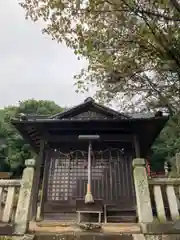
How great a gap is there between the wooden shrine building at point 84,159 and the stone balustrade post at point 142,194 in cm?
227

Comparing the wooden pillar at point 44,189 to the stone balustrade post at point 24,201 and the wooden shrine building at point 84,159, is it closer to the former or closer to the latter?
the wooden shrine building at point 84,159

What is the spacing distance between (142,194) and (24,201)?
101 inches

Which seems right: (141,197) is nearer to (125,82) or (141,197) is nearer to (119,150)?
(119,150)

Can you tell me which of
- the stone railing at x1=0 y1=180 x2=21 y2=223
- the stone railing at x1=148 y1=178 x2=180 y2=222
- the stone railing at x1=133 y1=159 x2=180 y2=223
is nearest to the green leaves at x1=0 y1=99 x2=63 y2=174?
the stone railing at x1=0 y1=180 x2=21 y2=223

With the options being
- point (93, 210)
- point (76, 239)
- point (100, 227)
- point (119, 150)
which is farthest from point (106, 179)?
point (76, 239)

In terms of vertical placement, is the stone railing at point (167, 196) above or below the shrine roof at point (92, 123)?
below

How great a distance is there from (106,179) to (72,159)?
139 centimetres

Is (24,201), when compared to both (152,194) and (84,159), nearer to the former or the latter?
(152,194)

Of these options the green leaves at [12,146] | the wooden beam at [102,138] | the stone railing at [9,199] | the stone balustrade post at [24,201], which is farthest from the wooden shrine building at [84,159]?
the green leaves at [12,146]

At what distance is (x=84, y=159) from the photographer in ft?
26.9

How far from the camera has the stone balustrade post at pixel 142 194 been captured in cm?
477

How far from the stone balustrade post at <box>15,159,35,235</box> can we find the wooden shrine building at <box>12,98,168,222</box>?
2.25 meters

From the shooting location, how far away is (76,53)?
6.37 m

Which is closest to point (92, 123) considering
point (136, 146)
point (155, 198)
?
point (136, 146)
